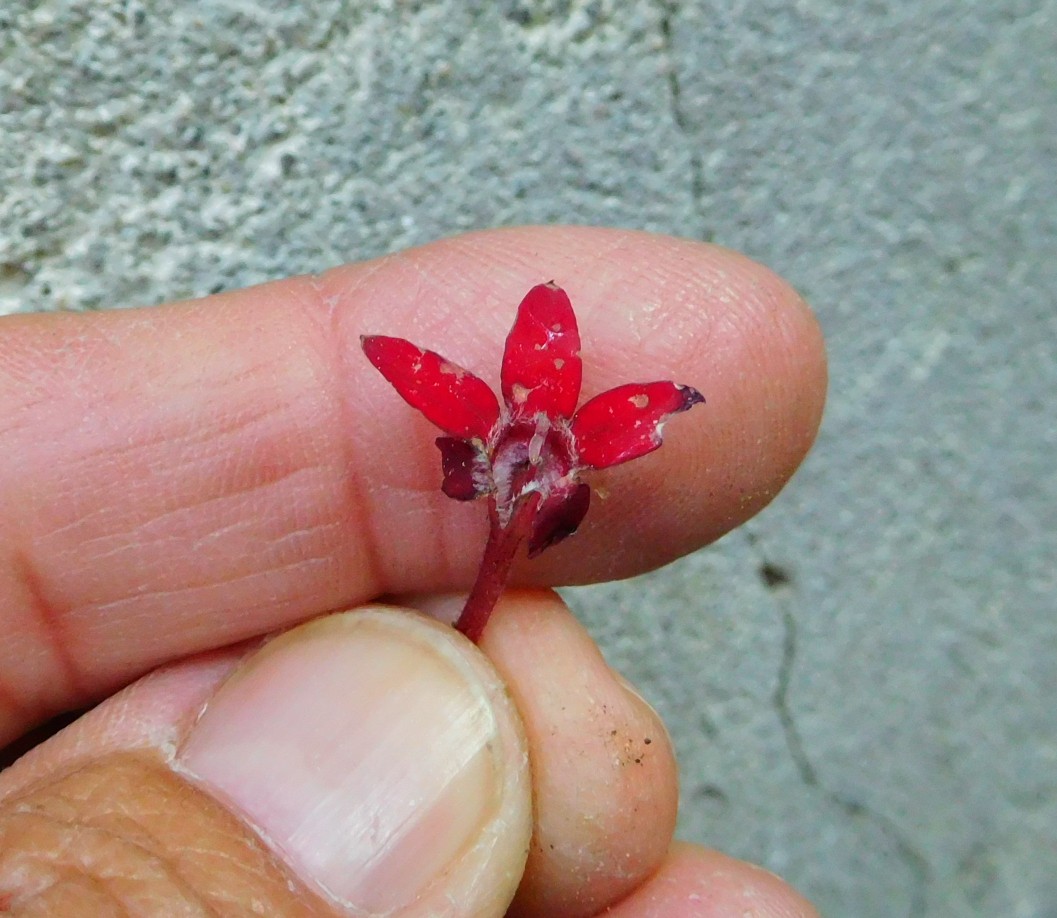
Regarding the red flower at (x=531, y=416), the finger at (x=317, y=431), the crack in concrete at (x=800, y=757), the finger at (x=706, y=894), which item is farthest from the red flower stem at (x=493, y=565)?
the crack in concrete at (x=800, y=757)

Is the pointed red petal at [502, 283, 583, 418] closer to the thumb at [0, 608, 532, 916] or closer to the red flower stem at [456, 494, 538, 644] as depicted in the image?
the red flower stem at [456, 494, 538, 644]

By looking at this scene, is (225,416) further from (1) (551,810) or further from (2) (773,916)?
(2) (773,916)

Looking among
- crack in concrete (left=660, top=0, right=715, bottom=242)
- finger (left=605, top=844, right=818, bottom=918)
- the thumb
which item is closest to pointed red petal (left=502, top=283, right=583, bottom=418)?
the thumb

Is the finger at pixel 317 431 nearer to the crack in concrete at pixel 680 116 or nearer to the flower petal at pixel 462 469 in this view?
the flower petal at pixel 462 469

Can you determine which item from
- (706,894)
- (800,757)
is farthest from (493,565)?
(800,757)

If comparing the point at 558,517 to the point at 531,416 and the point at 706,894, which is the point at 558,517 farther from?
the point at 706,894

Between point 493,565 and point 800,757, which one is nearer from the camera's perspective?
point 493,565
